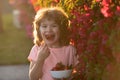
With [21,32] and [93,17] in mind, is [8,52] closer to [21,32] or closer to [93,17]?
[21,32]

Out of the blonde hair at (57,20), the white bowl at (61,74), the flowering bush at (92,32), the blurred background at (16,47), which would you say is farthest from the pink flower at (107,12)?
the blurred background at (16,47)

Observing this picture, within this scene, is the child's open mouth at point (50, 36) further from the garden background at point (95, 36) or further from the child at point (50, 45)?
the garden background at point (95, 36)

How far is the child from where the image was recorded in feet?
15.7

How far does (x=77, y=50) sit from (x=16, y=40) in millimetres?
14475

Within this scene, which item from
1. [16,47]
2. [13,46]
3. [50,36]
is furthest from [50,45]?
[13,46]

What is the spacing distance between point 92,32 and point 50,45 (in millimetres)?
628

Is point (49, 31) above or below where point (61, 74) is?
above

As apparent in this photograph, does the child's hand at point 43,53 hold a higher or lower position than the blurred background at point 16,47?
higher

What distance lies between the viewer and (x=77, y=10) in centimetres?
519

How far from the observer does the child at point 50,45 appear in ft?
15.7

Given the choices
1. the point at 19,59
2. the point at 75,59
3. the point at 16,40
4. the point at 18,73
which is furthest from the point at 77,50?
the point at 16,40

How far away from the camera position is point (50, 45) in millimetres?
4914

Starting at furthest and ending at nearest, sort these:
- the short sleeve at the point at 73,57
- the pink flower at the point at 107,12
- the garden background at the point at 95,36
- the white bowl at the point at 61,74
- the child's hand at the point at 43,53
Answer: the short sleeve at the point at 73,57 → the child's hand at the point at 43,53 → the white bowl at the point at 61,74 → the pink flower at the point at 107,12 → the garden background at the point at 95,36

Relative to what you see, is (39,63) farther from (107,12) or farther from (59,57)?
(107,12)
